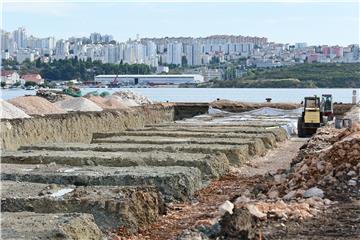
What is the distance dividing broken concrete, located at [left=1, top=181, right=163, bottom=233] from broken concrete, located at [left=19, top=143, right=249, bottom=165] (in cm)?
569

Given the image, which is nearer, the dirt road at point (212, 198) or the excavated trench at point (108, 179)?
the excavated trench at point (108, 179)

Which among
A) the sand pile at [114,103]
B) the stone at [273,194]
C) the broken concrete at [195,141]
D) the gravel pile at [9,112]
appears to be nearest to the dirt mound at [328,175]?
the stone at [273,194]

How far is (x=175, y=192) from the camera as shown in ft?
36.4

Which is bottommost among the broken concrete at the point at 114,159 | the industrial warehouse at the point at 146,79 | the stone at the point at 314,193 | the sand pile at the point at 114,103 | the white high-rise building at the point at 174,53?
the stone at the point at 314,193

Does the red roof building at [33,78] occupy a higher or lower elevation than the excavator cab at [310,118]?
higher

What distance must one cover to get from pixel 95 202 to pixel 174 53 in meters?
115

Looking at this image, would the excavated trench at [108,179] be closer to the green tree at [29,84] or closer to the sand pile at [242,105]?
the sand pile at [242,105]

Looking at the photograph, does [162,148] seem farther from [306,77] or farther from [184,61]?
[184,61]

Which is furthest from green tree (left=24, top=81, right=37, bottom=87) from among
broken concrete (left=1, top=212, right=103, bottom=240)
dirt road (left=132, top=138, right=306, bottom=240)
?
broken concrete (left=1, top=212, right=103, bottom=240)

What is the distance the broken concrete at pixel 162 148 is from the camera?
1548 centimetres

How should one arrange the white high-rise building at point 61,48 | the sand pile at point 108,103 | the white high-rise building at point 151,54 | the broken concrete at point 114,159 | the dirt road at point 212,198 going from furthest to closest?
the white high-rise building at point 61,48, the white high-rise building at point 151,54, the sand pile at point 108,103, the broken concrete at point 114,159, the dirt road at point 212,198

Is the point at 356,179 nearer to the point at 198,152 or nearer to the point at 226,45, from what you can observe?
the point at 198,152

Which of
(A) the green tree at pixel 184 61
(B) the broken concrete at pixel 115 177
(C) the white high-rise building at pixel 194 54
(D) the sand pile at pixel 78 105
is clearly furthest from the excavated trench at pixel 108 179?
(C) the white high-rise building at pixel 194 54

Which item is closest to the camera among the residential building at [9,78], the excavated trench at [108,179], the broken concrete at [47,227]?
the broken concrete at [47,227]
